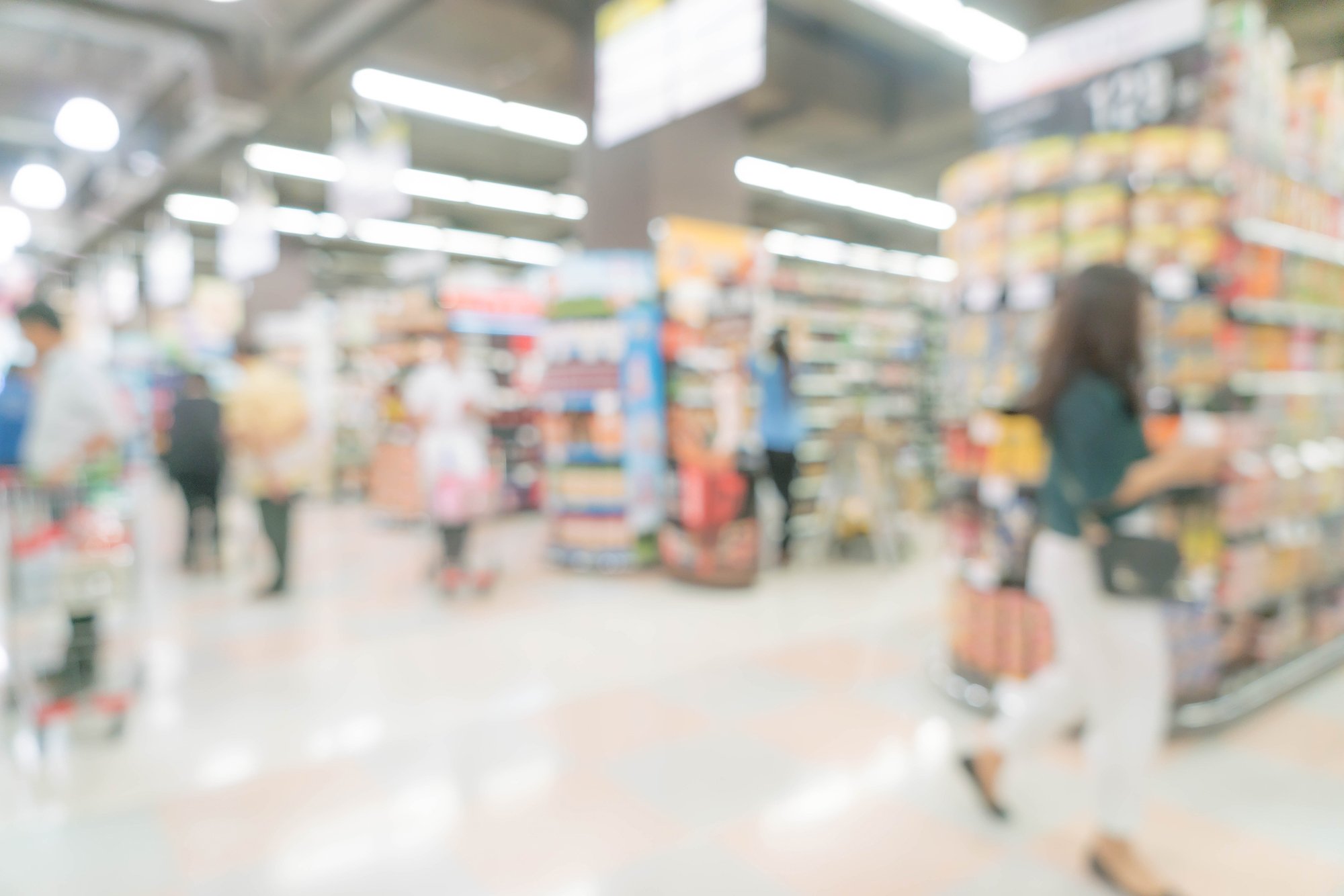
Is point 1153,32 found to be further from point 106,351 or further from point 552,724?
point 106,351

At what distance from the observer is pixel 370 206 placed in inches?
289

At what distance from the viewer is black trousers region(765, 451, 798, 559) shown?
6.90 metres

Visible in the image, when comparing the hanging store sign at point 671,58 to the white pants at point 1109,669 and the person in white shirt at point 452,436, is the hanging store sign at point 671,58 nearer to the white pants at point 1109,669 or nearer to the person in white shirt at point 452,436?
the person in white shirt at point 452,436

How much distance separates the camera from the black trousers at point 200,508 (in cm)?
648

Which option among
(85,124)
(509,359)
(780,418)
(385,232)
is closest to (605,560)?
(780,418)

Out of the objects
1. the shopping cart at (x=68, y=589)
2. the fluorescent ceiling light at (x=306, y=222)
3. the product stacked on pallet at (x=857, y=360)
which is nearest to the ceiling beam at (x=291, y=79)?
the fluorescent ceiling light at (x=306, y=222)

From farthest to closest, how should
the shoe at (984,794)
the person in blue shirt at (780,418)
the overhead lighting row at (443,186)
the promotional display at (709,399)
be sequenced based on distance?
the overhead lighting row at (443,186) → the person in blue shirt at (780,418) → the promotional display at (709,399) → the shoe at (984,794)

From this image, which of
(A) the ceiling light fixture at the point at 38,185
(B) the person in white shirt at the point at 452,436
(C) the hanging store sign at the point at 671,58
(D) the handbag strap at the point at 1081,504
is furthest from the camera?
(A) the ceiling light fixture at the point at 38,185

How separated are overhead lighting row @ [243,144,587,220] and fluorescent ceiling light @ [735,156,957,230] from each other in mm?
2927

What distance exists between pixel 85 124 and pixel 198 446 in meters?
3.93

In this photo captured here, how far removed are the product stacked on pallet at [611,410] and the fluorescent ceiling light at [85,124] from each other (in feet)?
16.6

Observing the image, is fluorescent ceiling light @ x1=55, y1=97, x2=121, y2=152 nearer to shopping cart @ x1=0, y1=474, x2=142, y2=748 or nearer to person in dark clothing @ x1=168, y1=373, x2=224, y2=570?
person in dark clothing @ x1=168, y1=373, x2=224, y2=570

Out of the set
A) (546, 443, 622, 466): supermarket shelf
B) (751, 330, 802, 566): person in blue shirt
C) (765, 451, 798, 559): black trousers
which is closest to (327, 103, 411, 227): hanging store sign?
(546, 443, 622, 466): supermarket shelf

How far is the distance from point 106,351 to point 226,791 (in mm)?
14294
